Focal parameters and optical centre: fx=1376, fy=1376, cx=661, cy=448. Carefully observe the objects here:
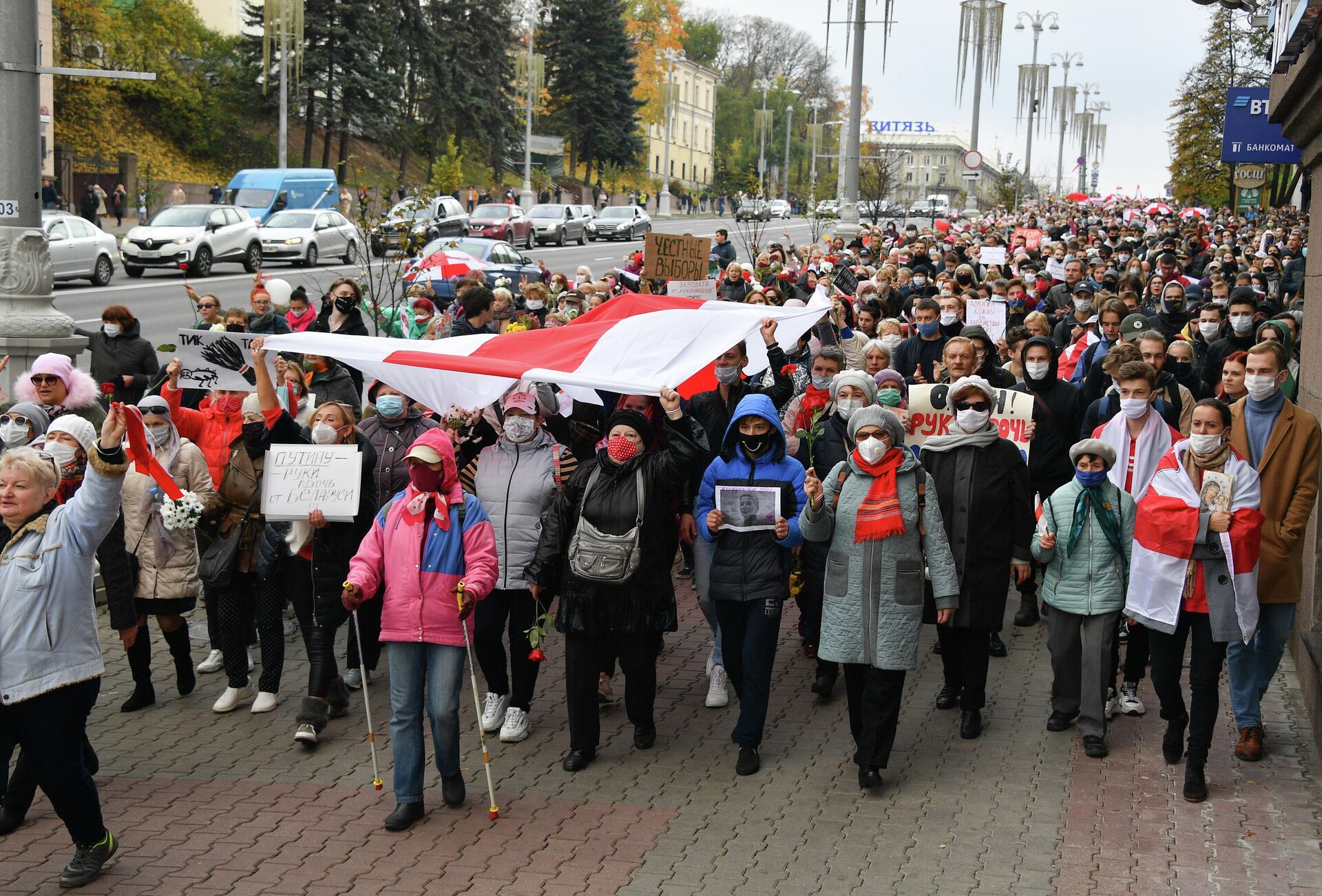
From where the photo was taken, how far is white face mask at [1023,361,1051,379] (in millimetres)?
9242

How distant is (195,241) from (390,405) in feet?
83.0

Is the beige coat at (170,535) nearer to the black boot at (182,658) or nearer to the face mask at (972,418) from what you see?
the black boot at (182,658)

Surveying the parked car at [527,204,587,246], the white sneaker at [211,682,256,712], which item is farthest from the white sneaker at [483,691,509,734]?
the parked car at [527,204,587,246]

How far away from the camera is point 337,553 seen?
7.57 metres

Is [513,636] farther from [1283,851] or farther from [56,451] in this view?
[1283,851]

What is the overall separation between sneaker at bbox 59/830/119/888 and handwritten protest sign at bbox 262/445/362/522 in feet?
6.87

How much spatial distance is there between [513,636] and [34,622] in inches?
109

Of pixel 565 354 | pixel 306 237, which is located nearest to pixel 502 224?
pixel 306 237

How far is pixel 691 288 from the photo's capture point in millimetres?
14289

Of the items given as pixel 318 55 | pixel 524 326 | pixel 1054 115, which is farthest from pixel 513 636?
pixel 1054 115

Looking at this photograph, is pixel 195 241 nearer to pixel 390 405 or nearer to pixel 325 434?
pixel 390 405

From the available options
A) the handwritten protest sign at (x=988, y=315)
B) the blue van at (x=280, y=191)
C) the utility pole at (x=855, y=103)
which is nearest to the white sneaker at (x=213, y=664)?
the handwritten protest sign at (x=988, y=315)

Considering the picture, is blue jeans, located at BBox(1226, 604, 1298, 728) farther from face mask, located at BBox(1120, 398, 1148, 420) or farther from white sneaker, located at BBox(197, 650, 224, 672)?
white sneaker, located at BBox(197, 650, 224, 672)

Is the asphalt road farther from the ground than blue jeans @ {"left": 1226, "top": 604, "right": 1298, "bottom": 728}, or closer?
farther from the ground
